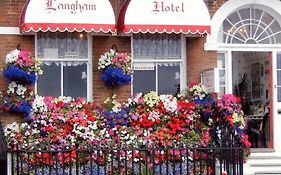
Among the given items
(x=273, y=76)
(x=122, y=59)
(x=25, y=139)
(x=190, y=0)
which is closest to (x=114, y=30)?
(x=122, y=59)

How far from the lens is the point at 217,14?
576 inches

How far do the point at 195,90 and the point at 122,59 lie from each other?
1.64 metres

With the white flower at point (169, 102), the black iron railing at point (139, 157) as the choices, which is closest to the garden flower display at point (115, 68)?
the white flower at point (169, 102)

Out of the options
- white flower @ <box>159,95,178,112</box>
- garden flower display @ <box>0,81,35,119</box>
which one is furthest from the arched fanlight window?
garden flower display @ <box>0,81,35,119</box>

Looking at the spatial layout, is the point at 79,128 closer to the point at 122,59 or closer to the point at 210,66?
the point at 122,59

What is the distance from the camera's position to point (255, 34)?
1491 centimetres

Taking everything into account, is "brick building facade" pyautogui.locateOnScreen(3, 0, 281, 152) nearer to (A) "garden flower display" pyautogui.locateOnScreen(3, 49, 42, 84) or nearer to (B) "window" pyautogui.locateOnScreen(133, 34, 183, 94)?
(B) "window" pyautogui.locateOnScreen(133, 34, 183, 94)

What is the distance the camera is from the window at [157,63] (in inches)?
567

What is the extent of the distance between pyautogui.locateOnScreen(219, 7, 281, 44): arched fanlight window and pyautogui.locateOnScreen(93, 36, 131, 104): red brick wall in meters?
2.31

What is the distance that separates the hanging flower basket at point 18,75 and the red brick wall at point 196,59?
10.8 feet

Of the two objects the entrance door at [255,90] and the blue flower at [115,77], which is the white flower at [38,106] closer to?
the blue flower at [115,77]

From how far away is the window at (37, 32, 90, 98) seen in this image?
45.9 ft

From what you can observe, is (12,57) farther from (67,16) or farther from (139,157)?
(139,157)

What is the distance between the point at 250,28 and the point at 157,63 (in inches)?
86.2
